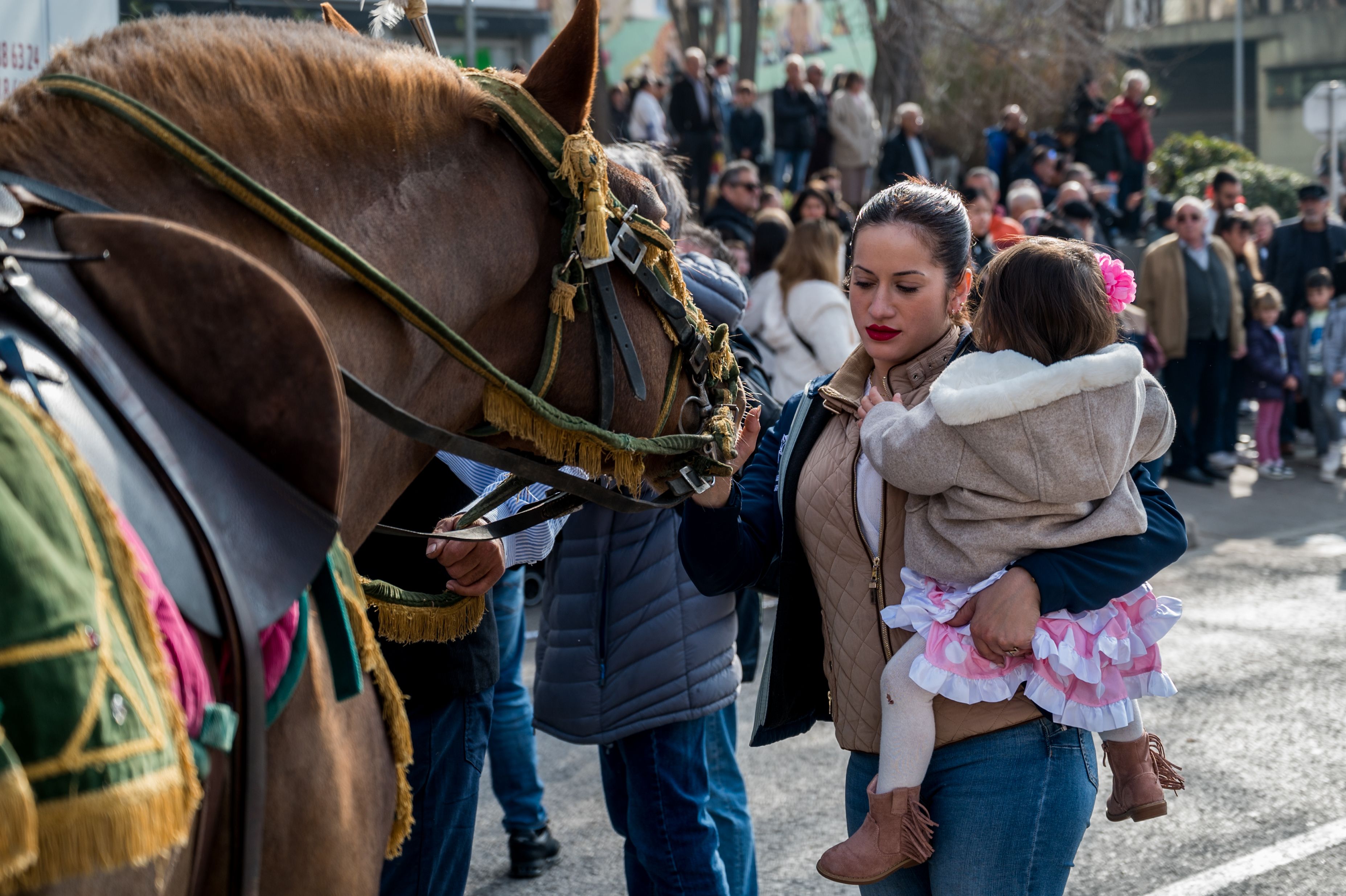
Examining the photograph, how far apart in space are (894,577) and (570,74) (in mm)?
1102

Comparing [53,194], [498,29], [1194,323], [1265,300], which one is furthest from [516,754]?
[498,29]

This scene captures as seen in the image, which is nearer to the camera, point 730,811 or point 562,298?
Answer: point 562,298

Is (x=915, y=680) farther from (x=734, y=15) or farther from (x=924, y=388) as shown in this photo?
(x=734, y=15)

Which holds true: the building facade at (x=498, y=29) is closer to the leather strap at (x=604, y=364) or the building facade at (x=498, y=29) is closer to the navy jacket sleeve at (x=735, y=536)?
the navy jacket sleeve at (x=735, y=536)

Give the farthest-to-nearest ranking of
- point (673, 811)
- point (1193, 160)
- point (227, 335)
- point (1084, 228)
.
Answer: point (1193, 160) → point (1084, 228) → point (673, 811) → point (227, 335)

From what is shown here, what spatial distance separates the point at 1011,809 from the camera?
2342 mm

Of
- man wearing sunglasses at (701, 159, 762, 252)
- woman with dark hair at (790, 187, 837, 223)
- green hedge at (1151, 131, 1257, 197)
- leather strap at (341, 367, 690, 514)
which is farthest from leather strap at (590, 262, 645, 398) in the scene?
green hedge at (1151, 131, 1257, 197)

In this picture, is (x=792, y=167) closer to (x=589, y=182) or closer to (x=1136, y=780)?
(x=1136, y=780)

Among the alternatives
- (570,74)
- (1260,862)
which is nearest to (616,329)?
(570,74)

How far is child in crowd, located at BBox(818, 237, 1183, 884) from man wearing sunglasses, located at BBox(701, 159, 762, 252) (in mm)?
6759

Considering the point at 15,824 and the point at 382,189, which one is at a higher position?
the point at 382,189

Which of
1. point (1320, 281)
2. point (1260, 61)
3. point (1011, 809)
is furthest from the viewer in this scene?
point (1260, 61)

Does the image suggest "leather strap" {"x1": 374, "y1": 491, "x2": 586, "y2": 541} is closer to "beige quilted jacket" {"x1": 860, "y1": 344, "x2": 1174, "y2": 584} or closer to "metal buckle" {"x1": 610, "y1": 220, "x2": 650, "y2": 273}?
"metal buckle" {"x1": 610, "y1": 220, "x2": 650, "y2": 273}

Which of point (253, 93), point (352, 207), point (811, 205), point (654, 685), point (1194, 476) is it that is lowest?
point (1194, 476)
